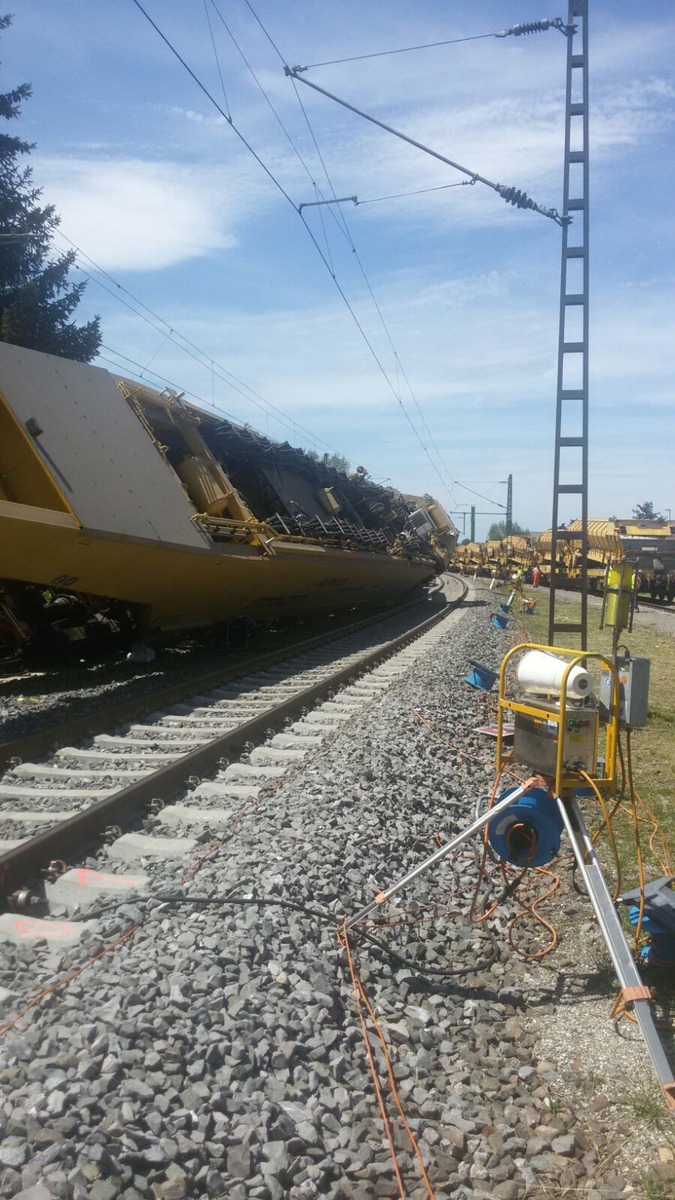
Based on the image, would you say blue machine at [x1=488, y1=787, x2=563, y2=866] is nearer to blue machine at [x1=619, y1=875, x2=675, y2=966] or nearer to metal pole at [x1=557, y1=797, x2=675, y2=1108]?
metal pole at [x1=557, y1=797, x2=675, y2=1108]

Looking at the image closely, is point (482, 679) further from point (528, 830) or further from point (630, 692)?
point (528, 830)

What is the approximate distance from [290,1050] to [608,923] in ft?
4.42

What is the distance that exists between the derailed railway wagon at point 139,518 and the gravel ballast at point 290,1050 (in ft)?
13.4

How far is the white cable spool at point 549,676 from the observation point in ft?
12.8

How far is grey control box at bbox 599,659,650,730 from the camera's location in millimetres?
4414

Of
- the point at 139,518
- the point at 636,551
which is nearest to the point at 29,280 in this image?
the point at 139,518

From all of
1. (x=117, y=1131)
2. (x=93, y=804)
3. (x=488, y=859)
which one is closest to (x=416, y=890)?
(x=488, y=859)

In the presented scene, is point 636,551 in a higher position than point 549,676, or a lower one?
higher

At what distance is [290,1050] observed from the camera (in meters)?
2.79

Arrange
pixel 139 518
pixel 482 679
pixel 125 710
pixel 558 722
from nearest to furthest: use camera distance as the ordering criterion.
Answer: pixel 558 722 < pixel 125 710 < pixel 139 518 < pixel 482 679

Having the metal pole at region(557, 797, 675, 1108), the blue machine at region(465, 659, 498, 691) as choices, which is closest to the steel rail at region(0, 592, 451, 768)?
the blue machine at region(465, 659, 498, 691)

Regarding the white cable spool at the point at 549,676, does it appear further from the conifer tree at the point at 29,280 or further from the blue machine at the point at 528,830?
the conifer tree at the point at 29,280

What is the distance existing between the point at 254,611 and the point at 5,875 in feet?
27.4

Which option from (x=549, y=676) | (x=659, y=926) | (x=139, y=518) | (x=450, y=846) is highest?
(x=139, y=518)
